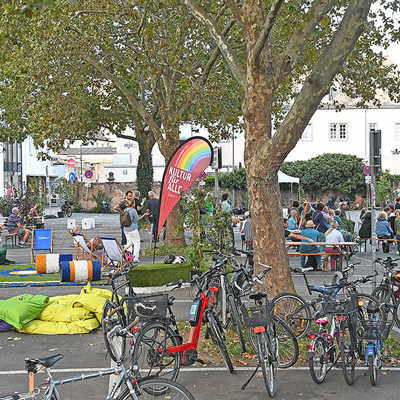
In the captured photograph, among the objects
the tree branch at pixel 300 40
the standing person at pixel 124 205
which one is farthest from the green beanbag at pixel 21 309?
the standing person at pixel 124 205

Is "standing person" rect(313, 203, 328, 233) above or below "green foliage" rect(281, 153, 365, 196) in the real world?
below

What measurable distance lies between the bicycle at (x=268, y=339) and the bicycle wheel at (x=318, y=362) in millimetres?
376

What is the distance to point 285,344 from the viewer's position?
7.86 metres

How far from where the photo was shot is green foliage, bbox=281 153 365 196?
2188 inches

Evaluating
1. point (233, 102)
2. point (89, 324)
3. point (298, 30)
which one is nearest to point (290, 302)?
point (89, 324)

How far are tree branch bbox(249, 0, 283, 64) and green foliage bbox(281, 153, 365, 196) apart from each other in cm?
4743

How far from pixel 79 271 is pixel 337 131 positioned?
5042 centimetres

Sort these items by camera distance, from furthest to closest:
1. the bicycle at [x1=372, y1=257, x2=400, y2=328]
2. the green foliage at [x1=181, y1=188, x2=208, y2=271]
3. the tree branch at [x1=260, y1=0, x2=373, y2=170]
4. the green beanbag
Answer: the green foliage at [x1=181, y1=188, x2=208, y2=271], the green beanbag, the bicycle at [x1=372, y1=257, x2=400, y2=328], the tree branch at [x1=260, y1=0, x2=373, y2=170]

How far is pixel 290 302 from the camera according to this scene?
9141 mm

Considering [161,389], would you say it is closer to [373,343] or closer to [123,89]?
[373,343]

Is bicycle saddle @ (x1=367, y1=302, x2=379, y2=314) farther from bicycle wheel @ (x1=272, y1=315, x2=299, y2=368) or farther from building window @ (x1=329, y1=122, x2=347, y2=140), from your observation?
building window @ (x1=329, y1=122, x2=347, y2=140)

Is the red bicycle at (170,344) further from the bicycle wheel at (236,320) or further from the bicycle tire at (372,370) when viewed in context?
the bicycle tire at (372,370)

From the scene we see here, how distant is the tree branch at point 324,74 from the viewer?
866 centimetres

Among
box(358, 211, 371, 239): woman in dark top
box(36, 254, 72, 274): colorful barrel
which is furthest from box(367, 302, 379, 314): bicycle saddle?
box(358, 211, 371, 239): woman in dark top
